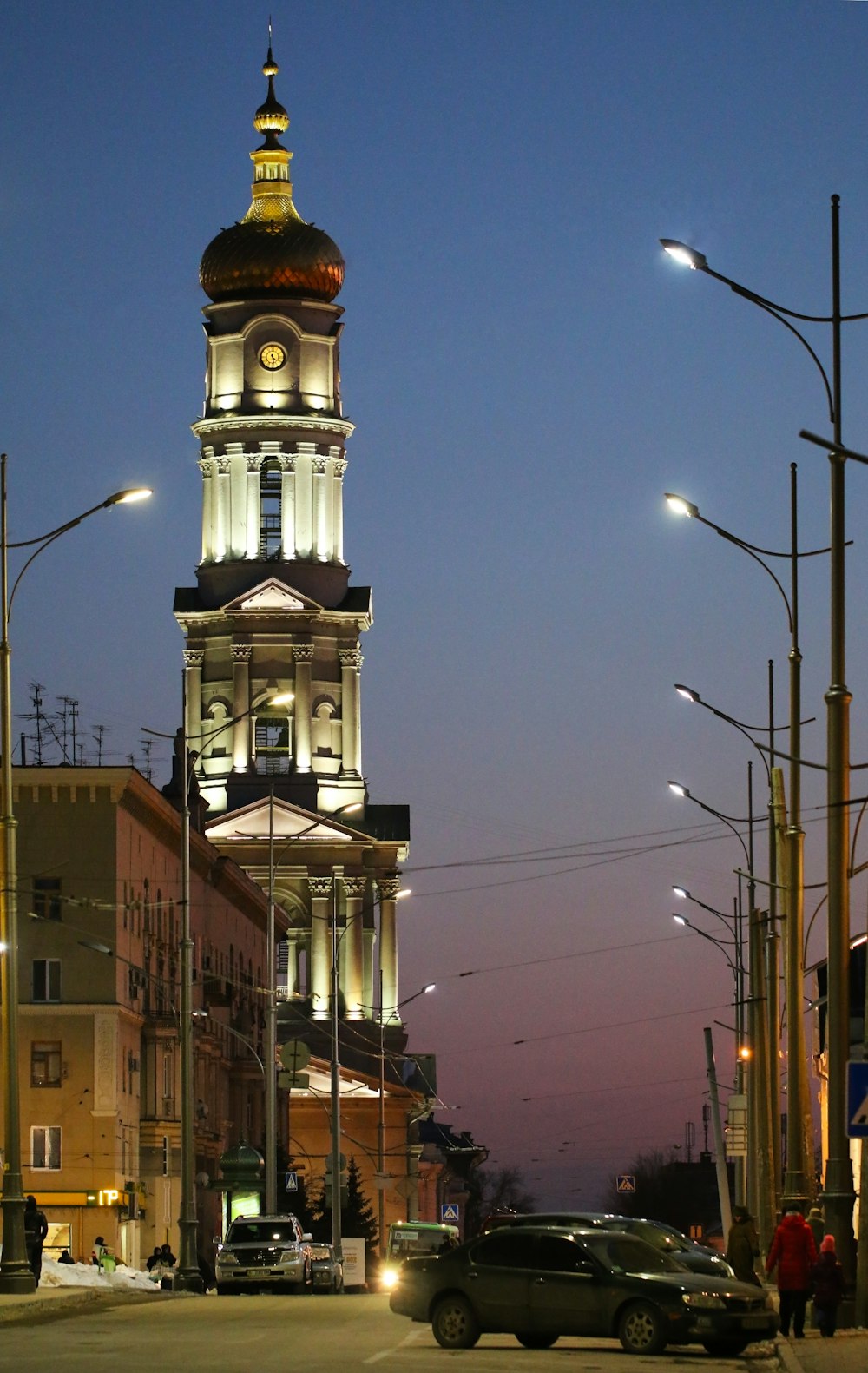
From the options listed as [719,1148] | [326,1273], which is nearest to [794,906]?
[326,1273]

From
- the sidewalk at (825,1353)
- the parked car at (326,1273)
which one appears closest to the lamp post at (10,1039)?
the sidewalk at (825,1353)

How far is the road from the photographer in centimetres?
2353

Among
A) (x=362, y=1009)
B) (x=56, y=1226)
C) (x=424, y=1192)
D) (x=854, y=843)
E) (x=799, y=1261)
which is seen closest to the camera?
(x=799, y=1261)

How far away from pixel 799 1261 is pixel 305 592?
99.0m

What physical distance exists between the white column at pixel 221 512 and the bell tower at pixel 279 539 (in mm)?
78

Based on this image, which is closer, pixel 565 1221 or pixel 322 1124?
pixel 565 1221

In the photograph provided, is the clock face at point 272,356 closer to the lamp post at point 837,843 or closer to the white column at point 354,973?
the white column at point 354,973

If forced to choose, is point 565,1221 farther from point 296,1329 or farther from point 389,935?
point 389,935

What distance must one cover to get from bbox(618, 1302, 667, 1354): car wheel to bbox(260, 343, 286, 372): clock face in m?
104

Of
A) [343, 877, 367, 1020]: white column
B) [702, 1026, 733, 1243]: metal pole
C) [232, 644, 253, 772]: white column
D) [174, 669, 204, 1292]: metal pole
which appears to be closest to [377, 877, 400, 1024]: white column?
[343, 877, 367, 1020]: white column

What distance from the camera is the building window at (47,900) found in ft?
246

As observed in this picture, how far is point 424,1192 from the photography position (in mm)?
147125

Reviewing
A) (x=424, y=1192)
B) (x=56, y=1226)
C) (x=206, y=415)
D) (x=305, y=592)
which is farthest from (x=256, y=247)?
(x=56, y=1226)

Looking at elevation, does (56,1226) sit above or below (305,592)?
below
